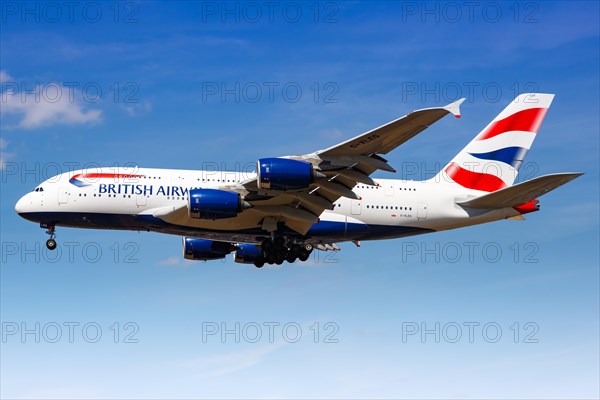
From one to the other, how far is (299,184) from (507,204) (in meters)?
11.7

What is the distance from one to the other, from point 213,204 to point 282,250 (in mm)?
5592

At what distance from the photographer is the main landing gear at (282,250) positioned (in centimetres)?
4172

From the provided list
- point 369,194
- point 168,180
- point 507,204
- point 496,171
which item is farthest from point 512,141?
point 168,180

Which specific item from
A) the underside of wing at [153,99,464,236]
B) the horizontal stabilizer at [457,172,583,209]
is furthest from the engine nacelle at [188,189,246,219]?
the horizontal stabilizer at [457,172,583,209]

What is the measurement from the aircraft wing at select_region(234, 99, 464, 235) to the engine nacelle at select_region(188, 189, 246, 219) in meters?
0.79

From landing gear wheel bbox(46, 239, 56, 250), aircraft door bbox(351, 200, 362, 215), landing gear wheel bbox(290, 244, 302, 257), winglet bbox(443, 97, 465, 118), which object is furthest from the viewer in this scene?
landing gear wheel bbox(290, 244, 302, 257)

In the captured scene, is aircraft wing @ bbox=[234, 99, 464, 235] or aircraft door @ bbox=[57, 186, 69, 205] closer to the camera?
aircraft wing @ bbox=[234, 99, 464, 235]

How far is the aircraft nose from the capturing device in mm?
40500

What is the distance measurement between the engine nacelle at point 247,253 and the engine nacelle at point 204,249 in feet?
1.40

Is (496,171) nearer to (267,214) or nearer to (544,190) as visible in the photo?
(544,190)

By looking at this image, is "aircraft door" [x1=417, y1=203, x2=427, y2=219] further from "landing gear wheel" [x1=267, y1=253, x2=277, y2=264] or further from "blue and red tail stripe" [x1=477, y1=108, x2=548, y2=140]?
"landing gear wheel" [x1=267, y1=253, x2=277, y2=264]

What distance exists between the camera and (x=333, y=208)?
39.9 m

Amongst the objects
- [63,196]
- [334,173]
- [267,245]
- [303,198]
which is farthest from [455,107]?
[63,196]

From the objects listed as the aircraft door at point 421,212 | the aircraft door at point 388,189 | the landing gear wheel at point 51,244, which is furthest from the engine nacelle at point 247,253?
the landing gear wheel at point 51,244
